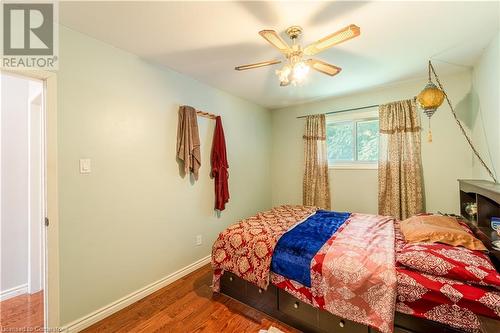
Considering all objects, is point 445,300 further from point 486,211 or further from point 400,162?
point 400,162

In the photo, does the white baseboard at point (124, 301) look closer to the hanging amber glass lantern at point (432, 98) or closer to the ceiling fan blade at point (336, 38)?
the ceiling fan blade at point (336, 38)

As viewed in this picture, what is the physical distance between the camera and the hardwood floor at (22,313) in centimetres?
181

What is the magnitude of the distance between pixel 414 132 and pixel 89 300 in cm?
416

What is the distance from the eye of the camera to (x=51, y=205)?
166 cm

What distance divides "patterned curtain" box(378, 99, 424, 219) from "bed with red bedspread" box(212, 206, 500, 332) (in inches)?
38.3

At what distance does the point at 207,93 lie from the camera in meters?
3.01

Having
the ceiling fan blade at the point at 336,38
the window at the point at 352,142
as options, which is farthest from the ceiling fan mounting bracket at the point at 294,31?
the window at the point at 352,142

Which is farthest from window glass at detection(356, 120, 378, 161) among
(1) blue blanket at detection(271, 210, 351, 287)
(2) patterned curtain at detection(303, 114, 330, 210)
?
(1) blue blanket at detection(271, 210, 351, 287)

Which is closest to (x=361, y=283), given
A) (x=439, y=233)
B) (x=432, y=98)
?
(x=439, y=233)

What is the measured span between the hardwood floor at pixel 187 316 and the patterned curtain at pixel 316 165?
222 centimetres

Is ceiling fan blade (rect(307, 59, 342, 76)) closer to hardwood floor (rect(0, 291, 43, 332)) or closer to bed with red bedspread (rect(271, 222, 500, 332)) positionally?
bed with red bedspread (rect(271, 222, 500, 332))

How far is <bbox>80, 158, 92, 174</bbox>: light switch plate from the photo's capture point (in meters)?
1.83

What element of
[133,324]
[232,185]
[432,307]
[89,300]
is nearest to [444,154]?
[432,307]

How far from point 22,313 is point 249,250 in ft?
7.29
